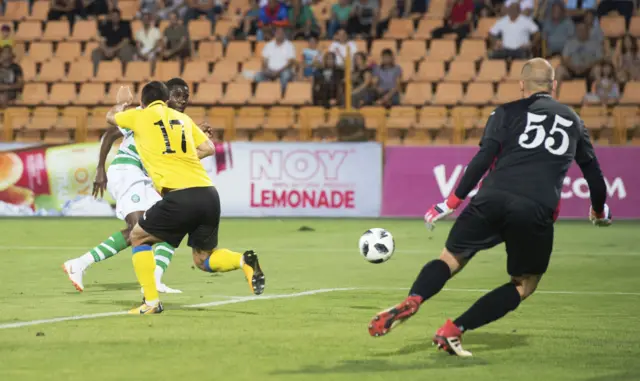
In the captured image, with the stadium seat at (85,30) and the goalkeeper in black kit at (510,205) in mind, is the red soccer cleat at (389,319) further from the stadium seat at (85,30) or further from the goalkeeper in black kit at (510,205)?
the stadium seat at (85,30)

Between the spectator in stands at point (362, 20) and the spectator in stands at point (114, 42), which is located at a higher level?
the spectator in stands at point (362, 20)

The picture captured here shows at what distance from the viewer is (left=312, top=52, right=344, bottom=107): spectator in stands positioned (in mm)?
25188

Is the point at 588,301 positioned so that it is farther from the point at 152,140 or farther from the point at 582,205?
the point at 582,205

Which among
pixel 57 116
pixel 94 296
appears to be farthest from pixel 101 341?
pixel 57 116

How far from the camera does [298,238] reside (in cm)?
1941

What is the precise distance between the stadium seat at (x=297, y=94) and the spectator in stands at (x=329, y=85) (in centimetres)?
46

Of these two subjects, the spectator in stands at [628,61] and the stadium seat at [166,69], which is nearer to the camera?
the spectator in stands at [628,61]

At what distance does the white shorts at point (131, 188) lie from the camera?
12203mm

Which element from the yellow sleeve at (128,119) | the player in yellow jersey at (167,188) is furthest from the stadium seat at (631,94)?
the yellow sleeve at (128,119)

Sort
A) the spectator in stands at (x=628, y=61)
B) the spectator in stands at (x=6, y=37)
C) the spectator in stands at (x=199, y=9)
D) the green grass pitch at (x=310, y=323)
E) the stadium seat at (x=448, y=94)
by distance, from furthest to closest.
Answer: the spectator in stands at (x=199, y=9), the spectator in stands at (x=6, y=37), the stadium seat at (x=448, y=94), the spectator in stands at (x=628, y=61), the green grass pitch at (x=310, y=323)

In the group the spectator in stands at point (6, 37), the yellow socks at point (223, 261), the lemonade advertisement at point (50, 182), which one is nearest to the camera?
the yellow socks at point (223, 261)

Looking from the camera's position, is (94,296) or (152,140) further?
(94,296)

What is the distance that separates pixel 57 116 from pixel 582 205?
33.9 feet

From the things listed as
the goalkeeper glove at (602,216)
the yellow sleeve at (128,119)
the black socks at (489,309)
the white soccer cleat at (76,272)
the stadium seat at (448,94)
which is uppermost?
the yellow sleeve at (128,119)
